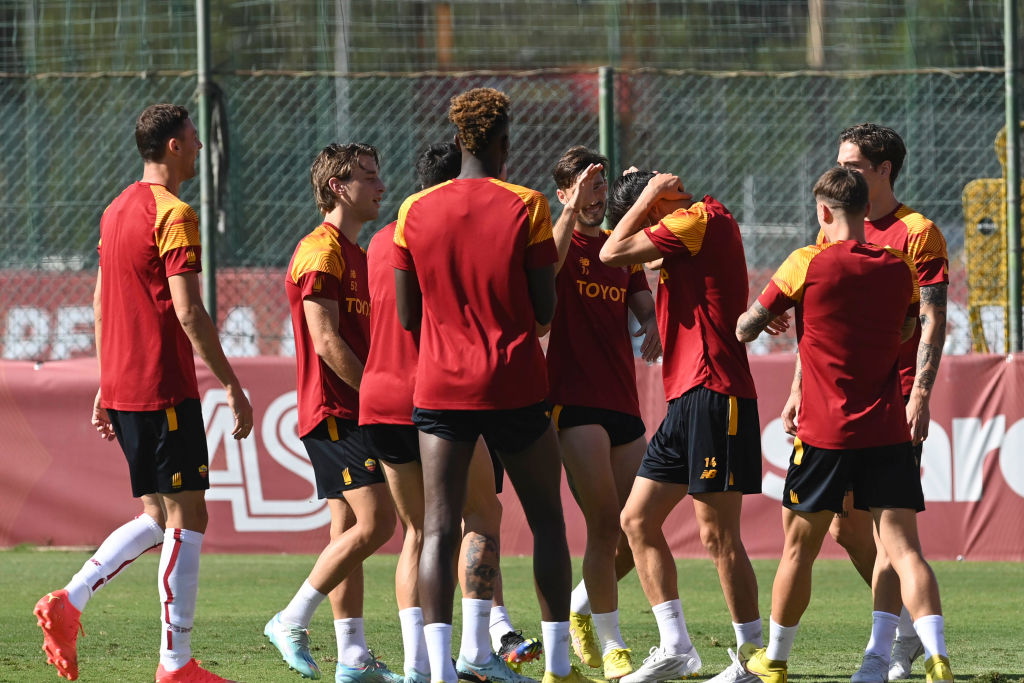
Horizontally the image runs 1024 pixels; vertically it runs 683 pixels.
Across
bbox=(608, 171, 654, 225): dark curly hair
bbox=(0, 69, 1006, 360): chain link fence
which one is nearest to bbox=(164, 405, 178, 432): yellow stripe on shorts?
bbox=(608, 171, 654, 225): dark curly hair

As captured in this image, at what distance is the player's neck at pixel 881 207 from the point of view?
6.27 m

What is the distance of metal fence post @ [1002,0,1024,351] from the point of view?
9.93 metres

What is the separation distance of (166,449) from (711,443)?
6.99ft

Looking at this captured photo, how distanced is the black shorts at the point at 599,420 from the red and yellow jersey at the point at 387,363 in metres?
0.82

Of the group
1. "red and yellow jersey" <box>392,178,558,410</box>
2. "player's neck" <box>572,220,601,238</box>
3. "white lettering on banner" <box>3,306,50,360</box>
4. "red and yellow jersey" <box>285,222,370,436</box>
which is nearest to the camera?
"red and yellow jersey" <box>392,178,558,410</box>

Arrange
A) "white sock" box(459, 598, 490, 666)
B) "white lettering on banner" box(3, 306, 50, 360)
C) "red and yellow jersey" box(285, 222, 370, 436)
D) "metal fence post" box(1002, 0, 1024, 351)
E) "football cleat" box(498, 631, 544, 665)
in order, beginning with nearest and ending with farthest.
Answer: "white sock" box(459, 598, 490, 666), "red and yellow jersey" box(285, 222, 370, 436), "football cleat" box(498, 631, 544, 665), "metal fence post" box(1002, 0, 1024, 351), "white lettering on banner" box(3, 306, 50, 360)

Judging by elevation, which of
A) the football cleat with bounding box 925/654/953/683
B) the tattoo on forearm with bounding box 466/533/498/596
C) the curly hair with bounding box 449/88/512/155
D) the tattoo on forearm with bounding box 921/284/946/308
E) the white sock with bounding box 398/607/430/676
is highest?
the curly hair with bounding box 449/88/512/155

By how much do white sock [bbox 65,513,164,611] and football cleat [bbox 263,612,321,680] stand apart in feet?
2.02

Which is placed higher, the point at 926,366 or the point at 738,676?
the point at 926,366

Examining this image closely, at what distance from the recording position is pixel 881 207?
6270mm

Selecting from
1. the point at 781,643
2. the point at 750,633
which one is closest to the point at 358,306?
the point at 750,633

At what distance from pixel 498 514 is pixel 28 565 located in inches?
198

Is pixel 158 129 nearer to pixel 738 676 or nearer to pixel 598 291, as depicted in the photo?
pixel 598 291

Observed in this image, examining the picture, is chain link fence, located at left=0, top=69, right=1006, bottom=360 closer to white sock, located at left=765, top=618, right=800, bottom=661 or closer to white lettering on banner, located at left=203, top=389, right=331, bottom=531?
white lettering on banner, located at left=203, top=389, right=331, bottom=531
